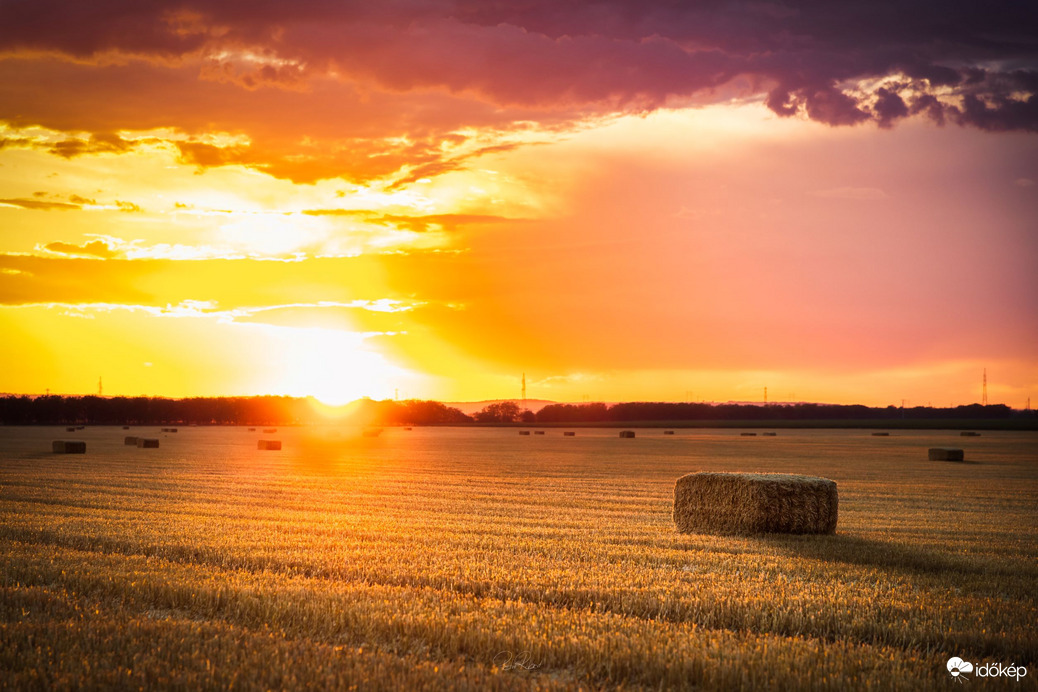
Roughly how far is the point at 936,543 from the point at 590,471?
798 inches

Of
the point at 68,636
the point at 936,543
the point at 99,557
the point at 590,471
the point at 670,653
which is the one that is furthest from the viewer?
the point at 590,471

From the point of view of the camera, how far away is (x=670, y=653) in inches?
287

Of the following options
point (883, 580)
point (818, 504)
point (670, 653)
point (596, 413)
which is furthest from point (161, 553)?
point (596, 413)

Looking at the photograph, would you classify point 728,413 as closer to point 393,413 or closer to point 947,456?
point 393,413

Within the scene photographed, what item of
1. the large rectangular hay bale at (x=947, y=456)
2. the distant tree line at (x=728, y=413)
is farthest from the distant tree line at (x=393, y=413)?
the large rectangular hay bale at (x=947, y=456)

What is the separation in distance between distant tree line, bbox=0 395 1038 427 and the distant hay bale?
406 feet

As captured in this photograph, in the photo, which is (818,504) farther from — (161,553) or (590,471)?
(590,471)

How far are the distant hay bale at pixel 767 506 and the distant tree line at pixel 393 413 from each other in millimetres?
123858

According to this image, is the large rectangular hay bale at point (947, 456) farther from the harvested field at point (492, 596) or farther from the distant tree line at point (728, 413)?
the distant tree line at point (728, 413)
